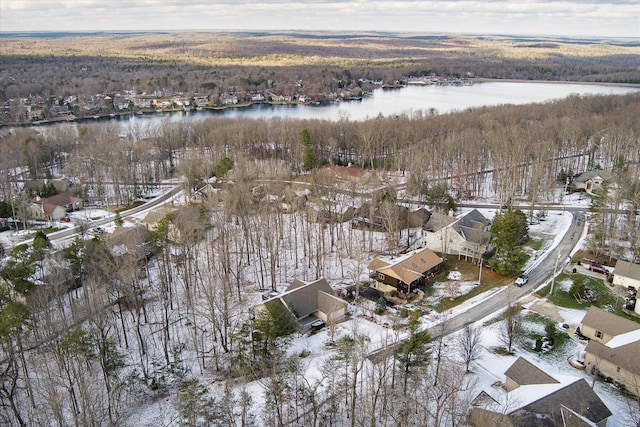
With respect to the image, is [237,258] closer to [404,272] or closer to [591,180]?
[404,272]

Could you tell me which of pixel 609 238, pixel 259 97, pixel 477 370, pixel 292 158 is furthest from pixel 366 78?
pixel 477 370

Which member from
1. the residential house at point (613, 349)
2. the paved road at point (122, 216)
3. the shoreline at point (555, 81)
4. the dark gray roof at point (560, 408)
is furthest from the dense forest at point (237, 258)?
the shoreline at point (555, 81)

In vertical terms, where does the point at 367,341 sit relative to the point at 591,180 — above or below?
below

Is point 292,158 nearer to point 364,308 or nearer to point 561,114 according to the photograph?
point 364,308

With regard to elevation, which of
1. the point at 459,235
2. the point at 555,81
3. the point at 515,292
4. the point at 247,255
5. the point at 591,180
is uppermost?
the point at 555,81

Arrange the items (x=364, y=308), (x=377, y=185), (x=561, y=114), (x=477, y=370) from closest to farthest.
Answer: (x=477, y=370)
(x=364, y=308)
(x=377, y=185)
(x=561, y=114)

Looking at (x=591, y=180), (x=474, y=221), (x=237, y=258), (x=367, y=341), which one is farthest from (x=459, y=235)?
(x=591, y=180)
